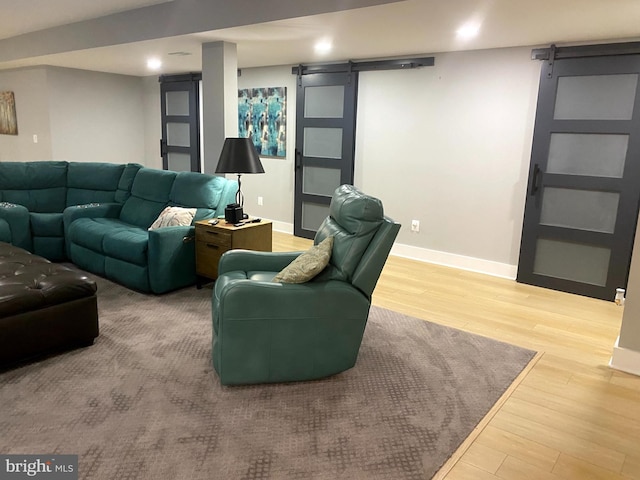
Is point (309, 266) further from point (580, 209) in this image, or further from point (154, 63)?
point (154, 63)

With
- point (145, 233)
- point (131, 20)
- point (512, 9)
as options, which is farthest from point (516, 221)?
point (131, 20)

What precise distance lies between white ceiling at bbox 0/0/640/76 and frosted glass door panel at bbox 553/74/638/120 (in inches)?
12.1

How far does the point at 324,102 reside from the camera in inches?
226

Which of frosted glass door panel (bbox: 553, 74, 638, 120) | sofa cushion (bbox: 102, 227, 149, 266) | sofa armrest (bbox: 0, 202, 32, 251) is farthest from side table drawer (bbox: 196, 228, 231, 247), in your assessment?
frosted glass door panel (bbox: 553, 74, 638, 120)

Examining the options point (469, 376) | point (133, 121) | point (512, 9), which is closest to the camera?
point (469, 376)

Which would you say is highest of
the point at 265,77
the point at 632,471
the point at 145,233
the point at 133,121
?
the point at 265,77

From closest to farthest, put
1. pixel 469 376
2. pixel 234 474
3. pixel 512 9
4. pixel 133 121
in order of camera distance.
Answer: pixel 234 474
pixel 469 376
pixel 512 9
pixel 133 121

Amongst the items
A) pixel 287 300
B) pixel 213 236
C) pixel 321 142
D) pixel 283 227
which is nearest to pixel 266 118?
pixel 321 142

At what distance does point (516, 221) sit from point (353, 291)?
2736 mm

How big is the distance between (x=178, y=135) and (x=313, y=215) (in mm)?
2801

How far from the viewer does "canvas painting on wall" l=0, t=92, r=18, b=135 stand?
7266 millimetres

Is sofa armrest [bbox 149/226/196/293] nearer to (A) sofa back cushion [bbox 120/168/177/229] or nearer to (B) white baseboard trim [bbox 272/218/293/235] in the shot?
(A) sofa back cushion [bbox 120/168/177/229]

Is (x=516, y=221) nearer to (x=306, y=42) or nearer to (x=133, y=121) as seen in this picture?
(x=306, y=42)

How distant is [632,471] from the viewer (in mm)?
2004
